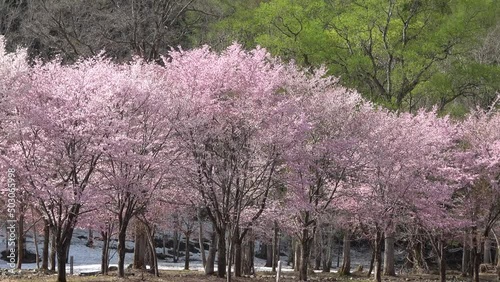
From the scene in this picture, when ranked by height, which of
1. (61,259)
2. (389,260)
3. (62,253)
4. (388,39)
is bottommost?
(389,260)

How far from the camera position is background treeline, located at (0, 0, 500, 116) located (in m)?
27.4

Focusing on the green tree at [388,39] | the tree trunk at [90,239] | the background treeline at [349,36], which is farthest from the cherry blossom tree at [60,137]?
the tree trunk at [90,239]

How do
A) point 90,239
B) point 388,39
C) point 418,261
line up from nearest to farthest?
point 388,39 < point 418,261 < point 90,239

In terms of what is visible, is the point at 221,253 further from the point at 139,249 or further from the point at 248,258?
the point at 248,258

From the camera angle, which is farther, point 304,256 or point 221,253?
point 304,256

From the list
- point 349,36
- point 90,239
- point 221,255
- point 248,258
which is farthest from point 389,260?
point 90,239

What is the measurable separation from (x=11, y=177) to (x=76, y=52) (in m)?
12.3

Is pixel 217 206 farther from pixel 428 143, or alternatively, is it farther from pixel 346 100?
pixel 428 143

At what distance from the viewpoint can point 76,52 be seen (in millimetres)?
26328

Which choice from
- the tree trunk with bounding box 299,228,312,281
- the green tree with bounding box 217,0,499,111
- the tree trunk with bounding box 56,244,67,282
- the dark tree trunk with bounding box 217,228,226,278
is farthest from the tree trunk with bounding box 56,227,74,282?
the green tree with bounding box 217,0,499,111

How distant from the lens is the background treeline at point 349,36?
27.4 meters

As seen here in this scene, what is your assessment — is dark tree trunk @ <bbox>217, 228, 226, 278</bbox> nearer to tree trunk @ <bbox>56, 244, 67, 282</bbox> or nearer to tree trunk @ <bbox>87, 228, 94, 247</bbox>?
tree trunk @ <bbox>56, 244, 67, 282</bbox>

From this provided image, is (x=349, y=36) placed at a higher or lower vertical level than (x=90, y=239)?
higher

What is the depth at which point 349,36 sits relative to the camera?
30.5 metres
